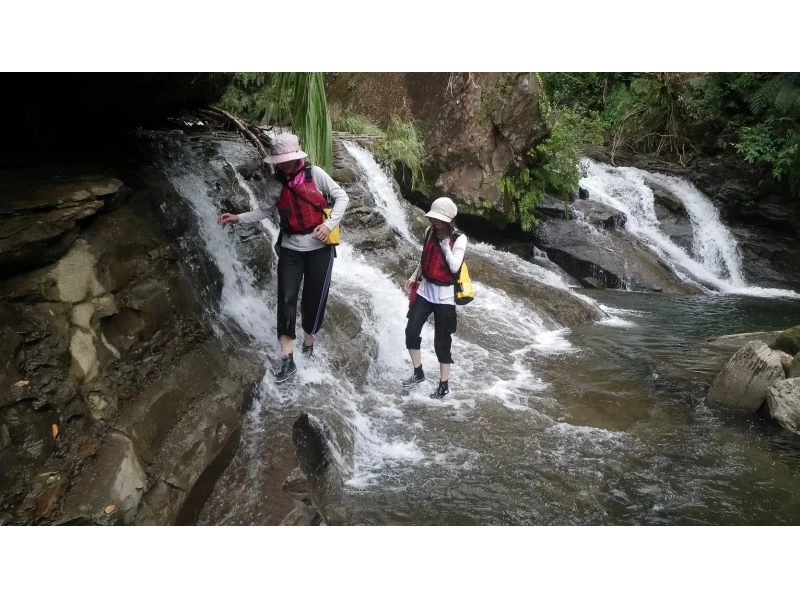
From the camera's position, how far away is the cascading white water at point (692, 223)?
11547 millimetres

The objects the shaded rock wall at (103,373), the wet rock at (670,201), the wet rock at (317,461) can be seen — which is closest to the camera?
the shaded rock wall at (103,373)

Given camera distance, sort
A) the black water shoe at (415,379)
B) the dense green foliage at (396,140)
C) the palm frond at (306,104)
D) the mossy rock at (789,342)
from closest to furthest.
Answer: the palm frond at (306,104), the black water shoe at (415,379), the mossy rock at (789,342), the dense green foliage at (396,140)

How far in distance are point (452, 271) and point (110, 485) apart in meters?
2.69

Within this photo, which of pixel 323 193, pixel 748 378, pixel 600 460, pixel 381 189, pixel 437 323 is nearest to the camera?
pixel 323 193

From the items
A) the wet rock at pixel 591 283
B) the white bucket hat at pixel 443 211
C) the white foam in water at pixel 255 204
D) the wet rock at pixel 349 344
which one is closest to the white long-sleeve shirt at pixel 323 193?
→ the white bucket hat at pixel 443 211

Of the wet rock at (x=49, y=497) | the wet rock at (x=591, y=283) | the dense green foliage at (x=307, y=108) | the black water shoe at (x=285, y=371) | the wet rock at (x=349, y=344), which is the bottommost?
the wet rock at (x=591, y=283)

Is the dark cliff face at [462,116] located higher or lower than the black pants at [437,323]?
higher

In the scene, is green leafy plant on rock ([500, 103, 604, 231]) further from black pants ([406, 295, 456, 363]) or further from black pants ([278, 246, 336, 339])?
black pants ([278, 246, 336, 339])

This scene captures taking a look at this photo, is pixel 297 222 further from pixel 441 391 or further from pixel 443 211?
pixel 441 391

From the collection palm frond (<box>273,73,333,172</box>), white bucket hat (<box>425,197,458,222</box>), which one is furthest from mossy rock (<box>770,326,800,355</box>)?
palm frond (<box>273,73,333,172</box>)

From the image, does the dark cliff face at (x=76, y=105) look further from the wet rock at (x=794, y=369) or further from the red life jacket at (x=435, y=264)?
the wet rock at (x=794, y=369)

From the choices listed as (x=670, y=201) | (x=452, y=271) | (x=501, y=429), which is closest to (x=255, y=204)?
(x=452, y=271)

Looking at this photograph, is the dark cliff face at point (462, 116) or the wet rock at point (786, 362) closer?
the wet rock at point (786, 362)

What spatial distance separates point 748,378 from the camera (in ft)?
17.1
